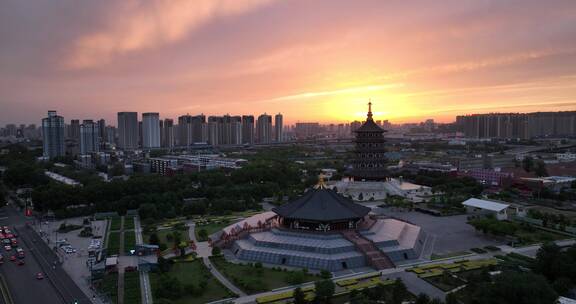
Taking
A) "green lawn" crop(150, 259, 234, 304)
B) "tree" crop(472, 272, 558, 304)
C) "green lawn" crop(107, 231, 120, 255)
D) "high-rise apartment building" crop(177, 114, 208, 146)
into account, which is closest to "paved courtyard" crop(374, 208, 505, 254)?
"tree" crop(472, 272, 558, 304)

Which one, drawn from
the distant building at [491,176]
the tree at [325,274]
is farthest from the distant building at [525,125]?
the tree at [325,274]

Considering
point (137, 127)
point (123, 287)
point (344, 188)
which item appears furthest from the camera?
point (137, 127)

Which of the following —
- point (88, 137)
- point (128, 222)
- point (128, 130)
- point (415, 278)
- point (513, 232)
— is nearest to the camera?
point (415, 278)

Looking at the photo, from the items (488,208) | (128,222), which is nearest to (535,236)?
(488,208)

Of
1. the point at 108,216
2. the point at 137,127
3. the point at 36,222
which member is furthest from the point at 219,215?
the point at 137,127

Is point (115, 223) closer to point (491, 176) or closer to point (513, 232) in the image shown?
point (513, 232)

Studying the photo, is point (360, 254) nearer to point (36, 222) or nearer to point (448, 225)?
point (448, 225)

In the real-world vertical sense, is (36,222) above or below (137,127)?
below
